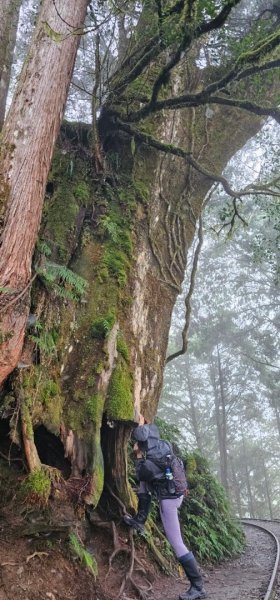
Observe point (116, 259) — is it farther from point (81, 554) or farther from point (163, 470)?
point (81, 554)

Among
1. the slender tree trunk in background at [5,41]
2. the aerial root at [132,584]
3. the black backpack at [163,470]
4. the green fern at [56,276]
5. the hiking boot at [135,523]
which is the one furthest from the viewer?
the slender tree trunk in background at [5,41]

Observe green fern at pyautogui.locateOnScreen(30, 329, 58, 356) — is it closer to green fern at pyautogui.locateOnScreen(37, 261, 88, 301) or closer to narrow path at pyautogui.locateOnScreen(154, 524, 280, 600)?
green fern at pyautogui.locateOnScreen(37, 261, 88, 301)

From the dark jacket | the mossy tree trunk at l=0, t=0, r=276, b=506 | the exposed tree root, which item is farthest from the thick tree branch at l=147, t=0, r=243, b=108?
the exposed tree root

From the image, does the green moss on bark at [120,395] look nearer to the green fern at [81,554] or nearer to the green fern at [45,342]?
the green fern at [45,342]

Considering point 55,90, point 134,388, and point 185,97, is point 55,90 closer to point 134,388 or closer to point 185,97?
point 185,97

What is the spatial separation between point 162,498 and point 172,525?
11.5 inches

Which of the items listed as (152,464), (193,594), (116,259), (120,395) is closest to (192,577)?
(193,594)

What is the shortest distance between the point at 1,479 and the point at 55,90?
4.56m

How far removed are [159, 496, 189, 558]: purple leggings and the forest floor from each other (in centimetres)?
60

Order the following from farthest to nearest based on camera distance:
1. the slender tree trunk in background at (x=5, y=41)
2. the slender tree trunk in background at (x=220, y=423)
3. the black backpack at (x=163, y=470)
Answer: the slender tree trunk in background at (x=220, y=423), the slender tree trunk in background at (x=5, y=41), the black backpack at (x=163, y=470)

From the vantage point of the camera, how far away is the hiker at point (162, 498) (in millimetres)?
4934

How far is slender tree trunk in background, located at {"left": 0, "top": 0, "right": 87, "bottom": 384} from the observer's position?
4211 millimetres

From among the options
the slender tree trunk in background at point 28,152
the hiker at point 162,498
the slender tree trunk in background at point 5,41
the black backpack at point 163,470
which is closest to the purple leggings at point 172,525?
the hiker at point 162,498

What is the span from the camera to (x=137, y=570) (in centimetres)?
536
